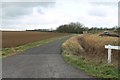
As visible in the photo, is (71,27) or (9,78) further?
(71,27)

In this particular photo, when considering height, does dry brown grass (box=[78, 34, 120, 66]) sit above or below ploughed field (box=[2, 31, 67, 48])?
below

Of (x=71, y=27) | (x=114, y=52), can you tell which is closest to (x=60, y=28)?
(x=71, y=27)

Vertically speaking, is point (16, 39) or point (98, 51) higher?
point (16, 39)

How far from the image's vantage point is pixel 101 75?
9.97 m

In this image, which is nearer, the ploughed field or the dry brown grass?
the dry brown grass

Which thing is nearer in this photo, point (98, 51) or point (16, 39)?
point (98, 51)

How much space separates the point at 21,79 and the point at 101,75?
2723 mm

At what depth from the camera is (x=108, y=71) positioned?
10656 mm

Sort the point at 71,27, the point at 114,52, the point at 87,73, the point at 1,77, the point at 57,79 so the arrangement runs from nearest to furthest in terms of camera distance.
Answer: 1. the point at 57,79
2. the point at 1,77
3. the point at 87,73
4. the point at 114,52
5. the point at 71,27

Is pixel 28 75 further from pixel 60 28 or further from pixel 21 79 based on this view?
pixel 60 28

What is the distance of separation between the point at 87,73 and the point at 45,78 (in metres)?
1.79

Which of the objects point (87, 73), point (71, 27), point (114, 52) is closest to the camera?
point (87, 73)

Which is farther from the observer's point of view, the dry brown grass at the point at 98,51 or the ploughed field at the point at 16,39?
the ploughed field at the point at 16,39

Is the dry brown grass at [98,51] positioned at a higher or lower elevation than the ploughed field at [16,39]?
lower
